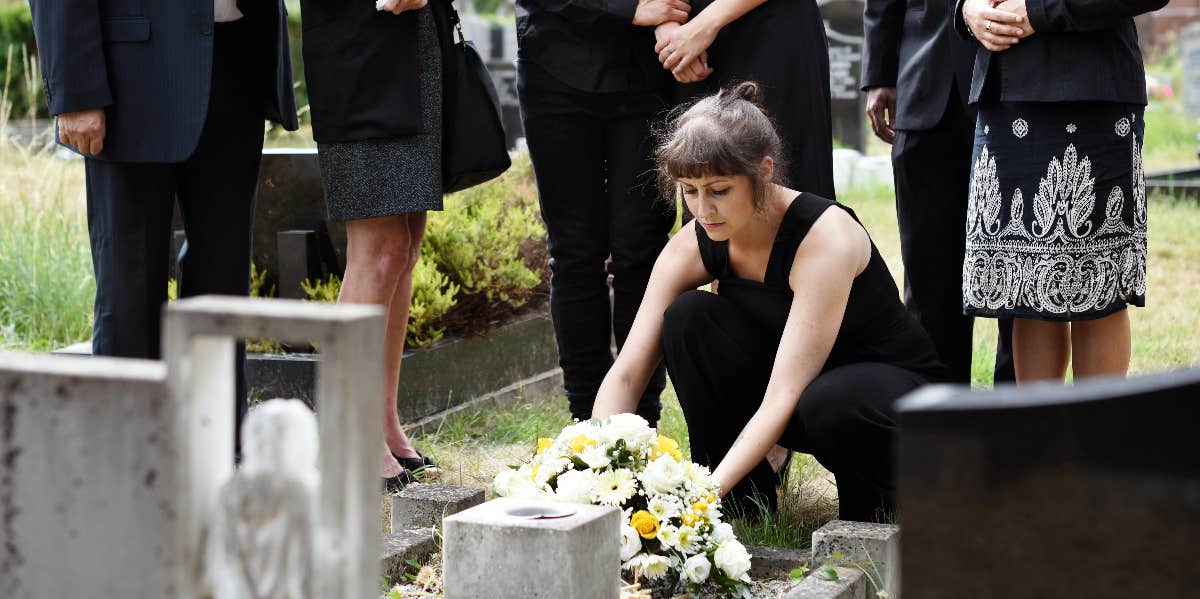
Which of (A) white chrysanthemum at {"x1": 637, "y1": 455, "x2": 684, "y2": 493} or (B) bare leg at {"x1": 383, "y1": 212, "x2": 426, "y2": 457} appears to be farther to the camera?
(B) bare leg at {"x1": 383, "y1": 212, "x2": 426, "y2": 457}

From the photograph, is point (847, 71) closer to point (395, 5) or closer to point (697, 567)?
point (395, 5)

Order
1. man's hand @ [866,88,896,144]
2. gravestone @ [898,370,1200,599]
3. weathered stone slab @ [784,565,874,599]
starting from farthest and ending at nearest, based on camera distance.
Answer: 1. man's hand @ [866,88,896,144]
2. weathered stone slab @ [784,565,874,599]
3. gravestone @ [898,370,1200,599]

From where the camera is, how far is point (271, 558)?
4.75 feet

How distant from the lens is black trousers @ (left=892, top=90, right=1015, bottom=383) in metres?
3.37

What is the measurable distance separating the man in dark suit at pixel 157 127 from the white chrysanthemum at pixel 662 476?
3.74 ft

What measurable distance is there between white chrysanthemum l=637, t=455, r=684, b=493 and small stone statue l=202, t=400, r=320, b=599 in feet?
3.44

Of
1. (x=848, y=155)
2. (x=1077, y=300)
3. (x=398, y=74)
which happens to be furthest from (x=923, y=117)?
(x=848, y=155)

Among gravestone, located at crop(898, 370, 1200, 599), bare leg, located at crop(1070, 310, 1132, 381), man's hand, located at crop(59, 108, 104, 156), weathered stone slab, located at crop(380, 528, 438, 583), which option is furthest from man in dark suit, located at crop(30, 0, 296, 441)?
gravestone, located at crop(898, 370, 1200, 599)

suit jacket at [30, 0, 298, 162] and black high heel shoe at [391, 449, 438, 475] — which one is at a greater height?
suit jacket at [30, 0, 298, 162]

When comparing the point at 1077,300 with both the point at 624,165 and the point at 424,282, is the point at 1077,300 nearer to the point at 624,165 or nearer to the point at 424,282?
the point at 624,165

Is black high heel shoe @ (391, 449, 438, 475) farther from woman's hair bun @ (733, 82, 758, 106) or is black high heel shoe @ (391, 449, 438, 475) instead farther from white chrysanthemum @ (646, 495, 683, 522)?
woman's hair bun @ (733, 82, 758, 106)

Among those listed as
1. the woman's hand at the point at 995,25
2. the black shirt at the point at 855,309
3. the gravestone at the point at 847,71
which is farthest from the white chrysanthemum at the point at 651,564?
the gravestone at the point at 847,71

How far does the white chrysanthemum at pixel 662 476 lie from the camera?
243 centimetres

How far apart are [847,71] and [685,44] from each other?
25.6 feet
